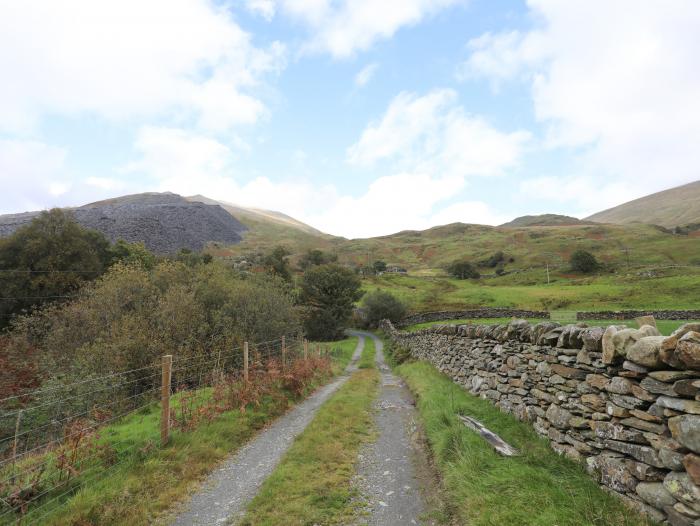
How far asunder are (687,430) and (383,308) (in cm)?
5216

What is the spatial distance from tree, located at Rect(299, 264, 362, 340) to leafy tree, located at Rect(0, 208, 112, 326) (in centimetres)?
2536

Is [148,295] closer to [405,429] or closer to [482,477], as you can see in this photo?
[405,429]

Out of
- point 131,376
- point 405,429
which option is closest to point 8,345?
point 131,376

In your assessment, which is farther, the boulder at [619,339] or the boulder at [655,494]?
the boulder at [619,339]

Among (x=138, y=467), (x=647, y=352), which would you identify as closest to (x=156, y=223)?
(x=138, y=467)

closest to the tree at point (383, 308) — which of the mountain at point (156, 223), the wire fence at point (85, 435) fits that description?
the wire fence at point (85, 435)

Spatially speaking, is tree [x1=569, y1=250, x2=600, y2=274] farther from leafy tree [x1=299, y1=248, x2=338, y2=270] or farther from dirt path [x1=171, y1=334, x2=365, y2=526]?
dirt path [x1=171, y1=334, x2=365, y2=526]

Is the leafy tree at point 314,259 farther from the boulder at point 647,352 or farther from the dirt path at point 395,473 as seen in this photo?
the boulder at point 647,352

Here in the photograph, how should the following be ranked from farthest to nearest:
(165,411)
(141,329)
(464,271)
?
(464,271) < (141,329) < (165,411)

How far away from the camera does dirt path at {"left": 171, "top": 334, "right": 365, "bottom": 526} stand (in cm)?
538

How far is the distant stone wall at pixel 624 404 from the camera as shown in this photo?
3.58m

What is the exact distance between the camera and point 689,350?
3.53 m

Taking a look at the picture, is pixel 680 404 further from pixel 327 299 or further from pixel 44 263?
pixel 327 299

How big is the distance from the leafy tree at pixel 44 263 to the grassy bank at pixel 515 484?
37265 mm
